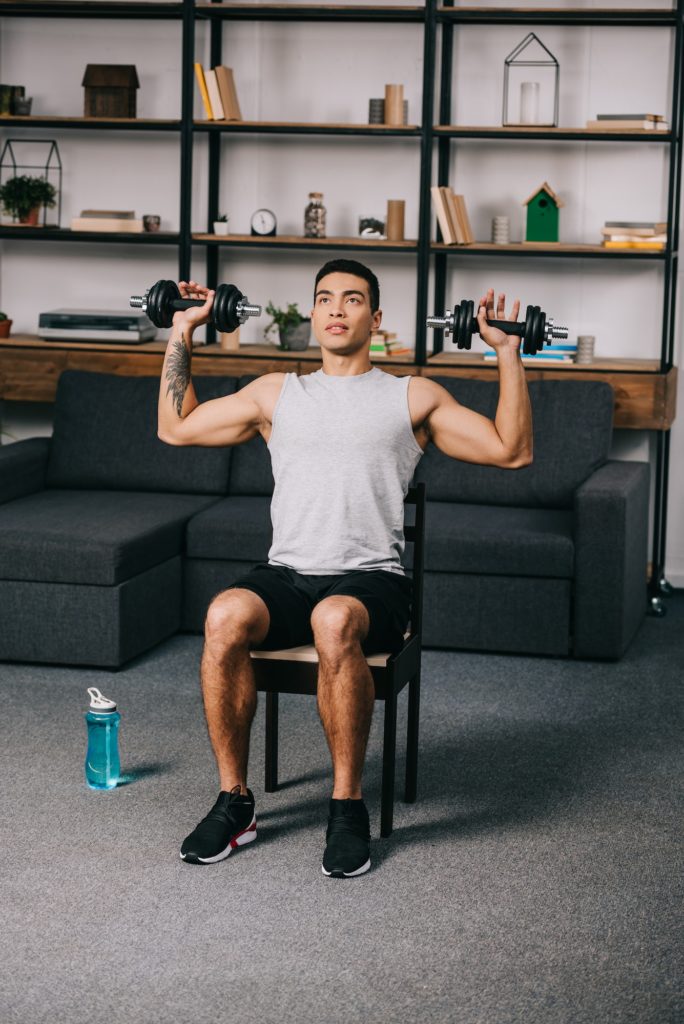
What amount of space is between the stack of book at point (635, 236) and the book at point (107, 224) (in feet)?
5.65

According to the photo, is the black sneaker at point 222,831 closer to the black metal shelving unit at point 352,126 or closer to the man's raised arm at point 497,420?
the man's raised arm at point 497,420

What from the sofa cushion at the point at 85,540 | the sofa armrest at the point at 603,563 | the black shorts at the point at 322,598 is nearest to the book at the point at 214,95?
the sofa cushion at the point at 85,540

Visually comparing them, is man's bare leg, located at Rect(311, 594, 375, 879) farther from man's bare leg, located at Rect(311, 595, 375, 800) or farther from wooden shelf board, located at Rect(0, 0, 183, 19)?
wooden shelf board, located at Rect(0, 0, 183, 19)

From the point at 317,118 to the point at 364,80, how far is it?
225mm

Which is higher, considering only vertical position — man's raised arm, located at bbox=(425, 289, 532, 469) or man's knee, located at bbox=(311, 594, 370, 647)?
man's raised arm, located at bbox=(425, 289, 532, 469)

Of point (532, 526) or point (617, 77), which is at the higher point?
point (617, 77)

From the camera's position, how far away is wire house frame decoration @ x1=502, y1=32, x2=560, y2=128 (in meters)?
4.98

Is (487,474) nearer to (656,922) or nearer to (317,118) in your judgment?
(317,118)

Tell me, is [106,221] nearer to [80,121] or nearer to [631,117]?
[80,121]

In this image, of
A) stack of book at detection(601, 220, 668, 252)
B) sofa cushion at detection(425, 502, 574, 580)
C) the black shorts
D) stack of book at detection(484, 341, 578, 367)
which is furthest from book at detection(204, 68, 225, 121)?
the black shorts

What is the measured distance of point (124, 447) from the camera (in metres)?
4.79

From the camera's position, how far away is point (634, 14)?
15.9 ft

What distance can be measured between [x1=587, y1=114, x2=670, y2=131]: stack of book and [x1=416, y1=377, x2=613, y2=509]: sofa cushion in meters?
0.93

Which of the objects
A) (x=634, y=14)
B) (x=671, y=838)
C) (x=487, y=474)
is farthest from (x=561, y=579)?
(x=634, y=14)
